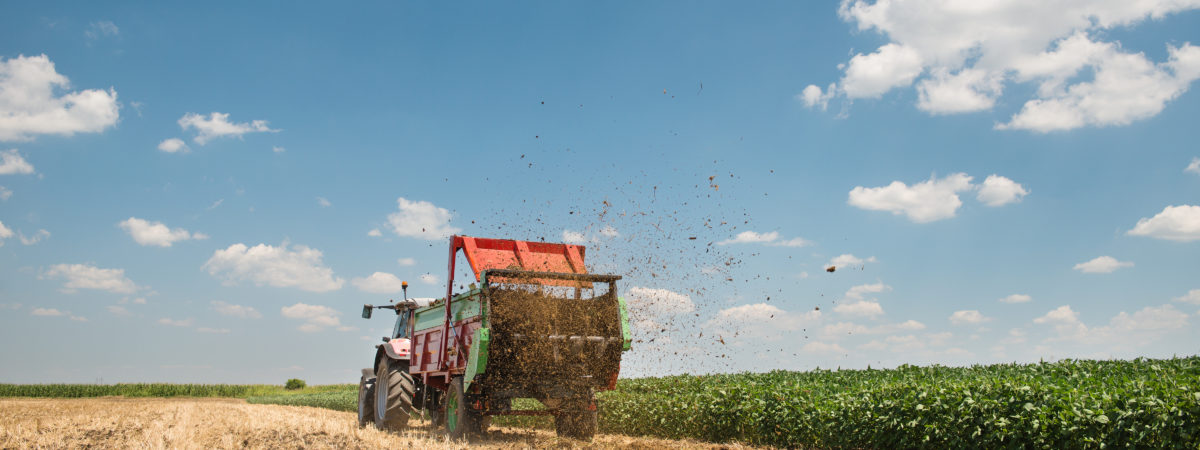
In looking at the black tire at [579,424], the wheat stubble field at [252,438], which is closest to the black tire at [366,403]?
the wheat stubble field at [252,438]

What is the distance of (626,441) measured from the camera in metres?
12.0

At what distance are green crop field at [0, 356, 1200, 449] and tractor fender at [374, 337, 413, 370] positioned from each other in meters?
3.12

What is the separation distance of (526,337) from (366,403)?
5.74 metres

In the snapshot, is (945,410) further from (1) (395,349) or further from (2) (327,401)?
(2) (327,401)

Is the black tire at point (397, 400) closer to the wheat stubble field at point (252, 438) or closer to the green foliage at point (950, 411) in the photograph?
the wheat stubble field at point (252, 438)

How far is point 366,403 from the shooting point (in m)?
14.6

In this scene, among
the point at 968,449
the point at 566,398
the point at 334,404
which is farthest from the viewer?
the point at 334,404

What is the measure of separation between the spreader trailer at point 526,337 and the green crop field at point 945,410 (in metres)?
2.39

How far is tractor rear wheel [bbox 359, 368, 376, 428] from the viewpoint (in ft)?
47.5

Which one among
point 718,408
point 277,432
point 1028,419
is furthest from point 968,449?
point 277,432

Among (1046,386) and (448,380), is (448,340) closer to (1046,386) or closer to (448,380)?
(448,380)

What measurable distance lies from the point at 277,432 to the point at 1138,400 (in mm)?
11243

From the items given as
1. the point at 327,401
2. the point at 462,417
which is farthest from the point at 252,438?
the point at 327,401

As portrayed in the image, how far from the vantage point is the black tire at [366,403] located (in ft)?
47.5
